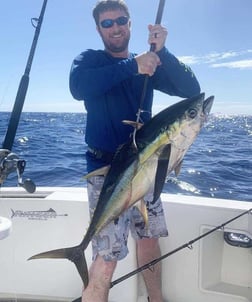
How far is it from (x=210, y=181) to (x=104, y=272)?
6.73 metres

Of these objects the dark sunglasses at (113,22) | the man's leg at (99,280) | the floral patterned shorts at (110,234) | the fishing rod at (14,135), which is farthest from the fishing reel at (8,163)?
the dark sunglasses at (113,22)

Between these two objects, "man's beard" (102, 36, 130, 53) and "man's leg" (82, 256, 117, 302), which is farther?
"man's beard" (102, 36, 130, 53)

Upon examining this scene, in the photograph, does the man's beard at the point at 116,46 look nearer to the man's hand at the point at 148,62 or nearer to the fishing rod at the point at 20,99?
the man's hand at the point at 148,62

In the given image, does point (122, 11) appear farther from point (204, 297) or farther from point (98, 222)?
point (204, 297)

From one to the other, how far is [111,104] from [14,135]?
3.22 feet

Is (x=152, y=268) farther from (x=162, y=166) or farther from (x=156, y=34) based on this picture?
(x=156, y=34)

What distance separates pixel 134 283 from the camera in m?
3.32

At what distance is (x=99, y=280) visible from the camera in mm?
2697

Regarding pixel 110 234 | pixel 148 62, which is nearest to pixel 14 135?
pixel 110 234

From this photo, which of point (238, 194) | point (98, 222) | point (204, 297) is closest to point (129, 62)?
point (98, 222)

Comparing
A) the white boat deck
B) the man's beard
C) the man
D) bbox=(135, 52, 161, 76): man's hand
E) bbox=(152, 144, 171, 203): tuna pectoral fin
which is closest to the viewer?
bbox=(152, 144, 171, 203): tuna pectoral fin

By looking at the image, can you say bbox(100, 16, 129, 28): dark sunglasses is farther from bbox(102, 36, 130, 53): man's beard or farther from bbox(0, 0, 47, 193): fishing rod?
bbox(0, 0, 47, 193): fishing rod

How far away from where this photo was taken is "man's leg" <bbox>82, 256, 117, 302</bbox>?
2.69 metres

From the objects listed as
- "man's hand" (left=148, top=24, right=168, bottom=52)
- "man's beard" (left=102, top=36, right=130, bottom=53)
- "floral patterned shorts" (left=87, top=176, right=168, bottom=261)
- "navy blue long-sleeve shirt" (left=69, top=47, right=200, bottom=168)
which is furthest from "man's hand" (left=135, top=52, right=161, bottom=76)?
"floral patterned shorts" (left=87, top=176, right=168, bottom=261)
